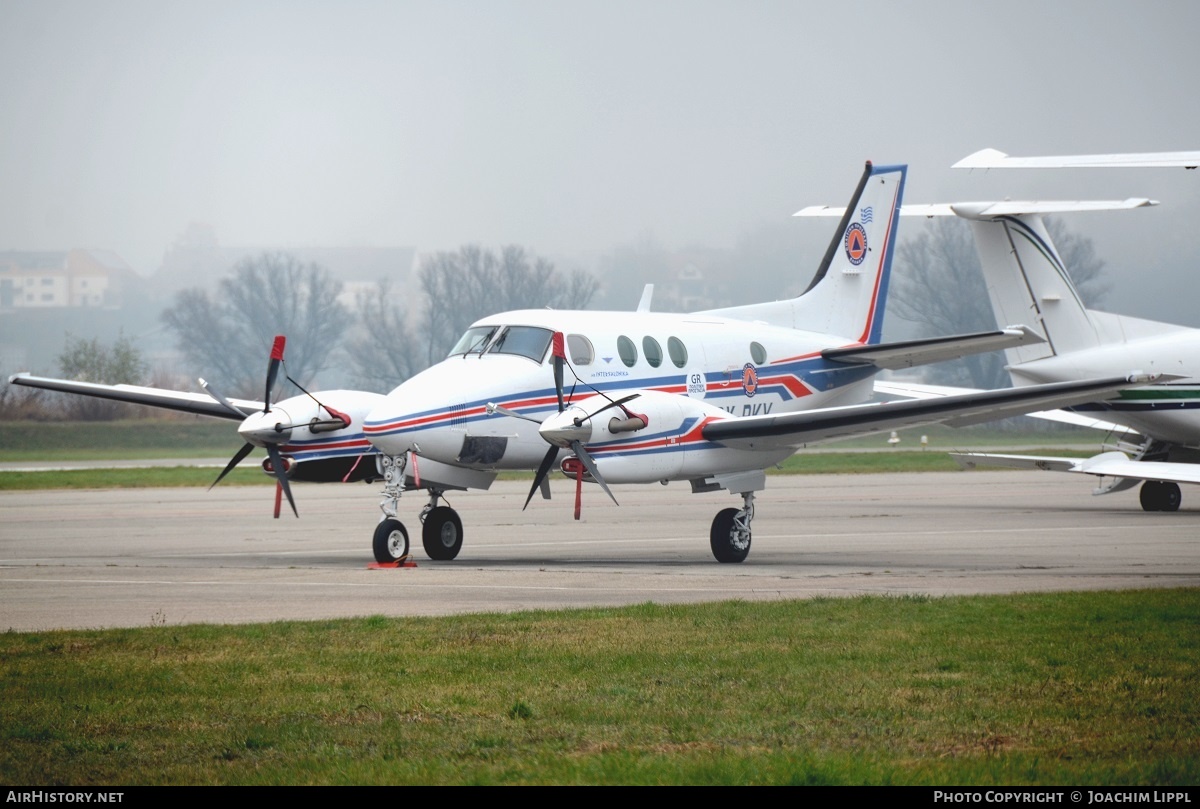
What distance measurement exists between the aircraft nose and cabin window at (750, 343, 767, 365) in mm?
7090

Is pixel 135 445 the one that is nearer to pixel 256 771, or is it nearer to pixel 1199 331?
pixel 1199 331

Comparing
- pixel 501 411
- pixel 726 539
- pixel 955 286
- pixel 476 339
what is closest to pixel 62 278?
pixel 955 286

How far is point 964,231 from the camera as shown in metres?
82.8

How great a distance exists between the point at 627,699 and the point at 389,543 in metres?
9.12

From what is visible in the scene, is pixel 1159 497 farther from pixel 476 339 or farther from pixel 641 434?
pixel 476 339

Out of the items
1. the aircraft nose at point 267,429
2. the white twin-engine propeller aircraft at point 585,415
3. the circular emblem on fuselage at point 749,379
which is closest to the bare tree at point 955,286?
the circular emblem on fuselage at point 749,379

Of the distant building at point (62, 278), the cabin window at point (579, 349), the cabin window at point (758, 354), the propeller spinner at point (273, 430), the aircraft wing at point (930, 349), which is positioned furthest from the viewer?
the distant building at point (62, 278)

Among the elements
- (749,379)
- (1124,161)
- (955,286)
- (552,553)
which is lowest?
(552,553)

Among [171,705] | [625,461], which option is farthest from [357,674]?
[625,461]

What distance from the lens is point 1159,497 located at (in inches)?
1078

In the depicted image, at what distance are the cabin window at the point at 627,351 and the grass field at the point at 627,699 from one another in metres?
7.05

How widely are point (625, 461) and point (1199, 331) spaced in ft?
51.3

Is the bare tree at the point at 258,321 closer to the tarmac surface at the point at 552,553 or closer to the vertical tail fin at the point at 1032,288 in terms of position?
the tarmac surface at the point at 552,553

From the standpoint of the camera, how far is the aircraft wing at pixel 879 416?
58.2 feet
